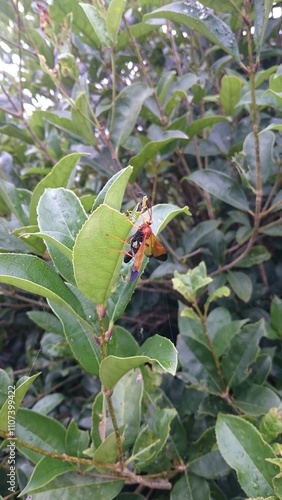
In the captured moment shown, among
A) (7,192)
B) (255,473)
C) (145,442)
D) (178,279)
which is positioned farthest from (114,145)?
(255,473)

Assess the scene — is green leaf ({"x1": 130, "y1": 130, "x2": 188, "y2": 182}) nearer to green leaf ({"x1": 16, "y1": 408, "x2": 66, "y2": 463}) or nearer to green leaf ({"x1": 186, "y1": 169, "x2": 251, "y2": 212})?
green leaf ({"x1": 186, "y1": 169, "x2": 251, "y2": 212})

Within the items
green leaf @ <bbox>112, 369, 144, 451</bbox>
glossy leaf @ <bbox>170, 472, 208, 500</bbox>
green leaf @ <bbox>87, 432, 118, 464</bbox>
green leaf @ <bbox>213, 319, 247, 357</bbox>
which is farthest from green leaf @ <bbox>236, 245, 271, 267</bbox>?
green leaf @ <bbox>87, 432, 118, 464</bbox>

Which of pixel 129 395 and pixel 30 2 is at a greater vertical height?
pixel 30 2

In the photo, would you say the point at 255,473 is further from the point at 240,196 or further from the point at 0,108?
the point at 0,108

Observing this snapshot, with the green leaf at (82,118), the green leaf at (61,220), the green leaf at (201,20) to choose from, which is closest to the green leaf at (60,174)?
the green leaf at (61,220)

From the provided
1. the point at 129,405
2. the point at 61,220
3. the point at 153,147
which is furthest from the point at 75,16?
the point at 129,405

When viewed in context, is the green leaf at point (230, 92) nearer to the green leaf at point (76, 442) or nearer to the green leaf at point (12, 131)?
the green leaf at point (12, 131)
